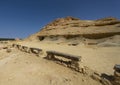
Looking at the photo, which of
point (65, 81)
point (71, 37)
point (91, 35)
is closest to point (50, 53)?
point (65, 81)

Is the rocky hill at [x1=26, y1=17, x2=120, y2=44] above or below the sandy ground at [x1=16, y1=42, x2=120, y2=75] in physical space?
above

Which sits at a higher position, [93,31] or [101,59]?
[93,31]

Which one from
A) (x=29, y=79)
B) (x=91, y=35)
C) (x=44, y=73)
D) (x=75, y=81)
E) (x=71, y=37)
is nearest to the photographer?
(x=75, y=81)

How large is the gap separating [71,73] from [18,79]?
264 centimetres

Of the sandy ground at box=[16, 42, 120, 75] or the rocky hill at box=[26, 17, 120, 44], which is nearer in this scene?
the sandy ground at box=[16, 42, 120, 75]

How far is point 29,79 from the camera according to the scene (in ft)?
22.1

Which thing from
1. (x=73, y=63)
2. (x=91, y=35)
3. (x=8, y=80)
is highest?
(x=91, y=35)

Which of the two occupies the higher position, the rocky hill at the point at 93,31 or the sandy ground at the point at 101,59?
the rocky hill at the point at 93,31

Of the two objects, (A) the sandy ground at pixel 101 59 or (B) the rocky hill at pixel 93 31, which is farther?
(B) the rocky hill at pixel 93 31

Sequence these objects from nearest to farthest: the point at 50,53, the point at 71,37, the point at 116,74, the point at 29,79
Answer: the point at 116,74 < the point at 29,79 < the point at 50,53 < the point at 71,37

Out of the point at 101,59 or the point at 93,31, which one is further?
the point at 93,31

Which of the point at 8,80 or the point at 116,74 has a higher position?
the point at 116,74

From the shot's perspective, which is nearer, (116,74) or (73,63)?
(116,74)

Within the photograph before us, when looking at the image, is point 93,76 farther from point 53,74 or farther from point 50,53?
point 50,53
